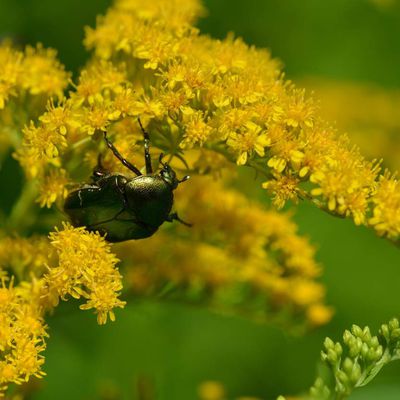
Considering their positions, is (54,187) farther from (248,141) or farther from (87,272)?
(248,141)

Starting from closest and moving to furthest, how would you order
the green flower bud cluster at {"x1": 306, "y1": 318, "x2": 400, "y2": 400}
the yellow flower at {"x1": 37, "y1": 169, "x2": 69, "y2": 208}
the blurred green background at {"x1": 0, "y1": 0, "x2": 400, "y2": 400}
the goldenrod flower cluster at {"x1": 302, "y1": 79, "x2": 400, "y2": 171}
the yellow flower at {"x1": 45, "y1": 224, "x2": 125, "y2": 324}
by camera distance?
the green flower bud cluster at {"x1": 306, "y1": 318, "x2": 400, "y2": 400} → the yellow flower at {"x1": 45, "y1": 224, "x2": 125, "y2": 324} → the yellow flower at {"x1": 37, "y1": 169, "x2": 69, "y2": 208} → the blurred green background at {"x1": 0, "y1": 0, "x2": 400, "y2": 400} → the goldenrod flower cluster at {"x1": 302, "y1": 79, "x2": 400, "y2": 171}

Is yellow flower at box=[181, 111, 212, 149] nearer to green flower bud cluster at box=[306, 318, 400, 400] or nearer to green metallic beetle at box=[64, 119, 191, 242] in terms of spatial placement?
green metallic beetle at box=[64, 119, 191, 242]

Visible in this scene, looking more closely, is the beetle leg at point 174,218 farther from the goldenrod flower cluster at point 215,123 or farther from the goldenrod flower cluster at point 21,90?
the goldenrod flower cluster at point 21,90

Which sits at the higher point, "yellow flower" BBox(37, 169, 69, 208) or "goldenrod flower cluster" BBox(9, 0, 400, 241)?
"goldenrod flower cluster" BBox(9, 0, 400, 241)

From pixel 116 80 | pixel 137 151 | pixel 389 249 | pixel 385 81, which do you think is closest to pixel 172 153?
pixel 137 151

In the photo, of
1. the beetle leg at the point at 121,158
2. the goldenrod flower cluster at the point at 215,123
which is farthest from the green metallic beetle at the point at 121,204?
the goldenrod flower cluster at the point at 215,123

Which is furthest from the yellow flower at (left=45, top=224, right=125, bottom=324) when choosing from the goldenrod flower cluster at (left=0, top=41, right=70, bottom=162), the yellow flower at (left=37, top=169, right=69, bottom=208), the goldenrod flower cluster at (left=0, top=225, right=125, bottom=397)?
the goldenrod flower cluster at (left=0, top=41, right=70, bottom=162)

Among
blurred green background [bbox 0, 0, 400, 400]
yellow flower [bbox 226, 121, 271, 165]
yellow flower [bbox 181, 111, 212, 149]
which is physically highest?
yellow flower [bbox 226, 121, 271, 165]
